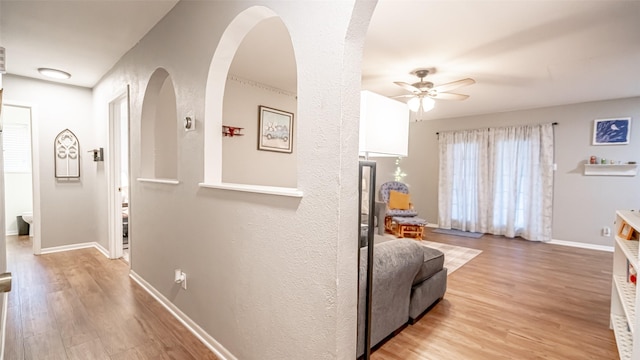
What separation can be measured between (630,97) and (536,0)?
157 inches

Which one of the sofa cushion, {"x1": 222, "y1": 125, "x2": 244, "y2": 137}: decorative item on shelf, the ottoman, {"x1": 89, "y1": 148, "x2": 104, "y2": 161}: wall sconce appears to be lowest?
the ottoman

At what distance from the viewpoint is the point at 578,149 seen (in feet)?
15.4

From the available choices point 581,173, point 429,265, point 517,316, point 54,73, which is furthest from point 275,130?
point 581,173

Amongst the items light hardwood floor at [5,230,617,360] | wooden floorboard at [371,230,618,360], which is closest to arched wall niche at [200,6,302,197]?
light hardwood floor at [5,230,617,360]

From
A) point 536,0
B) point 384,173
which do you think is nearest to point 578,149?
point 384,173

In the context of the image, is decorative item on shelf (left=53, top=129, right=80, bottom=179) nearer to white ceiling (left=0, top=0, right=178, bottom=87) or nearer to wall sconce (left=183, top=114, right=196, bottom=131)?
white ceiling (left=0, top=0, right=178, bottom=87)

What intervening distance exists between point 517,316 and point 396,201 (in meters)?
3.42

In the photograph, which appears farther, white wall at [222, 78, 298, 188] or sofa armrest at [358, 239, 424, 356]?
white wall at [222, 78, 298, 188]

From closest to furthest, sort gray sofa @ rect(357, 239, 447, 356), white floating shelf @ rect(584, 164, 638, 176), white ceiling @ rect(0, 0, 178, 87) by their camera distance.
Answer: gray sofa @ rect(357, 239, 447, 356) → white ceiling @ rect(0, 0, 178, 87) → white floating shelf @ rect(584, 164, 638, 176)

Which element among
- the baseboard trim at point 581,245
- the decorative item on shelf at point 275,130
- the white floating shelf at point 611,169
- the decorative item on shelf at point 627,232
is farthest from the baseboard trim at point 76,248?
the white floating shelf at point 611,169

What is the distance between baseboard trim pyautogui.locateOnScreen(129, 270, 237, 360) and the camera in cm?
180

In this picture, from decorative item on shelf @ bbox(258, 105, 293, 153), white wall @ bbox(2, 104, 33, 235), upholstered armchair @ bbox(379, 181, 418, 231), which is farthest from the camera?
upholstered armchair @ bbox(379, 181, 418, 231)

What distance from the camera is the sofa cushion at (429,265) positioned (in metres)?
2.27

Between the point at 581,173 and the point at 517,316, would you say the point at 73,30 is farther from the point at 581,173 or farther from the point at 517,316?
the point at 581,173
